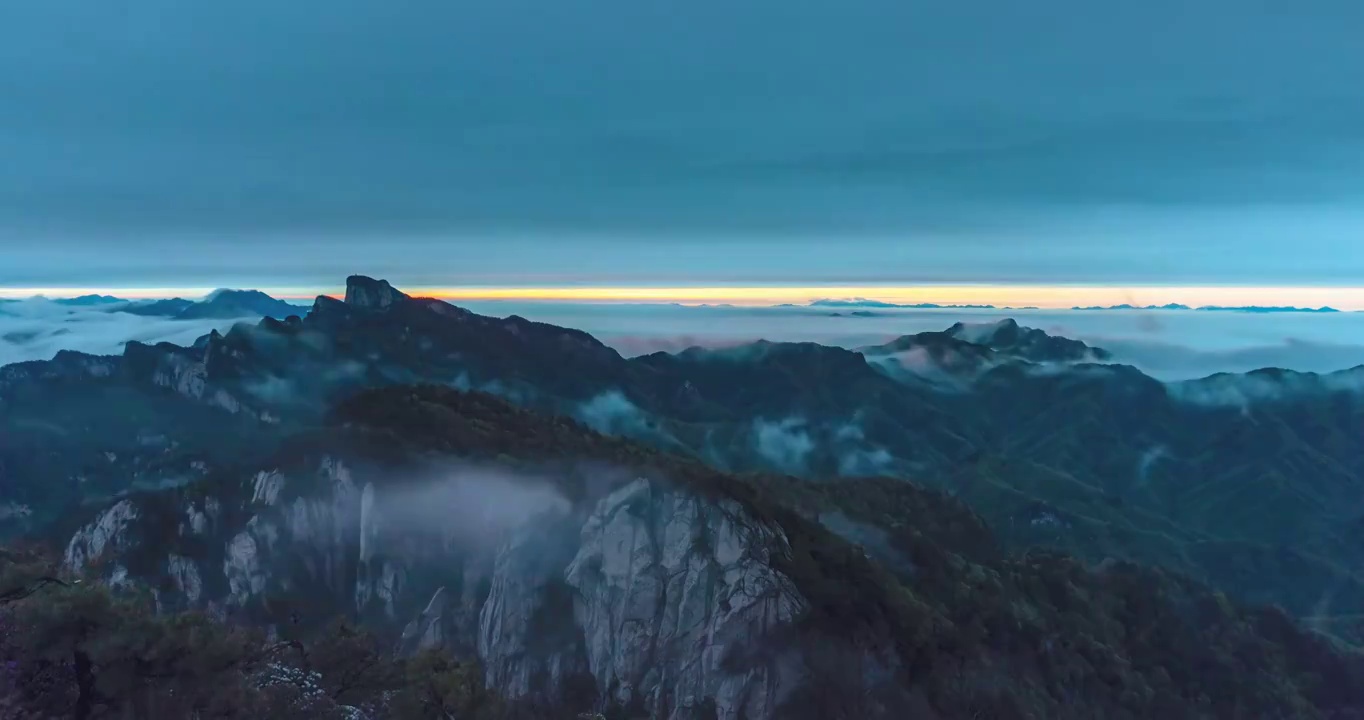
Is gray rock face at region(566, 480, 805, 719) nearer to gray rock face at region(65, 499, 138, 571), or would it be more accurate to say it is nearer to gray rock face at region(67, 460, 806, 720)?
gray rock face at region(67, 460, 806, 720)

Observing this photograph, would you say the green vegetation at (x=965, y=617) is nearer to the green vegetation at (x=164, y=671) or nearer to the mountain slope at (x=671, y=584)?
the mountain slope at (x=671, y=584)

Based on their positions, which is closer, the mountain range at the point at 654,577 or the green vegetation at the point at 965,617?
the green vegetation at the point at 965,617

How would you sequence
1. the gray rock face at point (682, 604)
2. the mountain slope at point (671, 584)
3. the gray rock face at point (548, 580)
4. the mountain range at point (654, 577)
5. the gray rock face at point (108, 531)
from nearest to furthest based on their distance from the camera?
the gray rock face at point (682, 604) → the mountain slope at point (671, 584) → the mountain range at point (654, 577) → the gray rock face at point (548, 580) → the gray rock face at point (108, 531)

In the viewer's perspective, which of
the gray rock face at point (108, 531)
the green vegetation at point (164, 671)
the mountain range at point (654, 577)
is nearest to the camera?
the green vegetation at point (164, 671)

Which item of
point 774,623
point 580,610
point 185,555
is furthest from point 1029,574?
point 185,555

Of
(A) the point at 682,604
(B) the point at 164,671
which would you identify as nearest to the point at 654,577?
(A) the point at 682,604

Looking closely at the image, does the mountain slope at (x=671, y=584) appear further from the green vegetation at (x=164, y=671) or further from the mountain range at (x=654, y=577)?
the green vegetation at (x=164, y=671)

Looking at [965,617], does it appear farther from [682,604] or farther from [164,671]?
[164,671]

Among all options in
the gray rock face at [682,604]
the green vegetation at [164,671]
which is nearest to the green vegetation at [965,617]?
the gray rock face at [682,604]

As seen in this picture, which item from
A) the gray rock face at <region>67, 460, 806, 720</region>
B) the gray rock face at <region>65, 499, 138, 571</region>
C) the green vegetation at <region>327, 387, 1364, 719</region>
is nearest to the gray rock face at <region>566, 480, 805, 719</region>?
the gray rock face at <region>67, 460, 806, 720</region>

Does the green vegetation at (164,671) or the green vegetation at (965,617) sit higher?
the green vegetation at (164,671)

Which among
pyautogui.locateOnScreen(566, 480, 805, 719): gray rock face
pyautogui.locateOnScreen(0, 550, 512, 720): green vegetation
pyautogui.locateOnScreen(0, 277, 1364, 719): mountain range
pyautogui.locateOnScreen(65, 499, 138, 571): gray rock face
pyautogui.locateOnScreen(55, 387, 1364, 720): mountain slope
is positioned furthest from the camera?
pyautogui.locateOnScreen(65, 499, 138, 571): gray rock face
